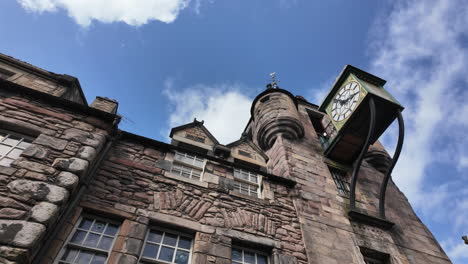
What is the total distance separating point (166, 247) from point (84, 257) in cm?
125

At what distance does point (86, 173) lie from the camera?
191 inches

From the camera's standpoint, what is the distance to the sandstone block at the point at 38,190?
3775 millimetres

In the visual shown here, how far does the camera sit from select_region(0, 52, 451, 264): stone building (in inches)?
158

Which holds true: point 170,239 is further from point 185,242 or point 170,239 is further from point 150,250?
point 150,250

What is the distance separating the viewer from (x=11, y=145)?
4738mm

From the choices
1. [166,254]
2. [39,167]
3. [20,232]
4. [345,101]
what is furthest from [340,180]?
[20,232]

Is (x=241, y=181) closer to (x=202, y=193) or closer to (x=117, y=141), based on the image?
(x=202, y=193)

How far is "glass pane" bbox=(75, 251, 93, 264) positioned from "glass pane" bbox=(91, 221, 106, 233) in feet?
1.47

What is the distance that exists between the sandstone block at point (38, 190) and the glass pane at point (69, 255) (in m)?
0.80

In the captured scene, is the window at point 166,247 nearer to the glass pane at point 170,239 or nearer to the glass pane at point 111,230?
the glass pane at point 170,239

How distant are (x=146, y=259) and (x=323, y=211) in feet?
14.4

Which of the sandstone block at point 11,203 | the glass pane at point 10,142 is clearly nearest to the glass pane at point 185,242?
the sandstone block at point 11,203

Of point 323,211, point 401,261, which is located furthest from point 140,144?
point 401,261

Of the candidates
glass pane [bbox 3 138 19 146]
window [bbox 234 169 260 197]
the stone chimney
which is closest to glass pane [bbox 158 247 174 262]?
window [bbox 234 169 260 197]
